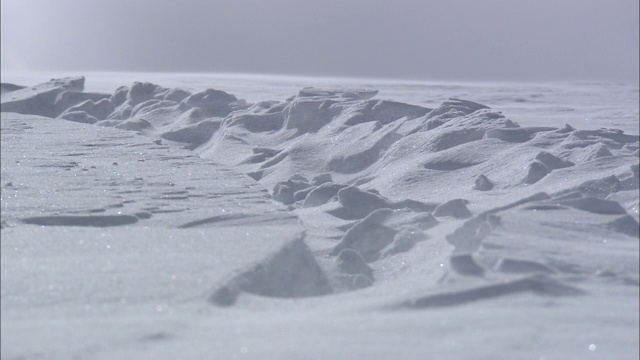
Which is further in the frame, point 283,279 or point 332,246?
point 332,246

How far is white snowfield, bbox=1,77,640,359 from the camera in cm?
133

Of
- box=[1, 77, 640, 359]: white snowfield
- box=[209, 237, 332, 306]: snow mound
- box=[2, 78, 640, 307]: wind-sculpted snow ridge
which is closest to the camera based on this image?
box=[1, 77, 640, 359]: white snowfield

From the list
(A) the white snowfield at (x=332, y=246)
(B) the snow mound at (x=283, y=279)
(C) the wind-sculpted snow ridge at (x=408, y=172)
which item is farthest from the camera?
(C) the wind-sculpted snow ridge at (x=408, y=172)

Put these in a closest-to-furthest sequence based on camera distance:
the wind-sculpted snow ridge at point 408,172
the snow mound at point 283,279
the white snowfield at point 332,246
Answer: the white snowfield at point 332,246 < the snow mound at point 283,279 < the wind-sculpted snow ridge at point 408,172

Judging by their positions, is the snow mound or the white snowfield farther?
the snow mound

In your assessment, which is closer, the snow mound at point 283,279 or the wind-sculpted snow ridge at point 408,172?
the snow mound at point 283,279

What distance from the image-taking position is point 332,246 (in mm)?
2139

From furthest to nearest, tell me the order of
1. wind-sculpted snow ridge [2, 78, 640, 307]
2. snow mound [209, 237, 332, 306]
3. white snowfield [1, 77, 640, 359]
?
wind-sculpted snow ridge [2, 78, 640, 307] → snow mound [209, 237, 332, 306] → white snowfield [1, 77, 640, 359]

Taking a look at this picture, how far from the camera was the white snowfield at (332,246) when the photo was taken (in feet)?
4.37

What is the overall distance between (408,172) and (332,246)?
32.8 inches

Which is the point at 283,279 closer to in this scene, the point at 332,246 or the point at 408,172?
the point at 332,246

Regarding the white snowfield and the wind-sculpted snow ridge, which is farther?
the wind-sculpted snow ridge

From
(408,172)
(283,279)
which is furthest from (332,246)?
(408,172)

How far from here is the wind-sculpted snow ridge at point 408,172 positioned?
5.61 feet
